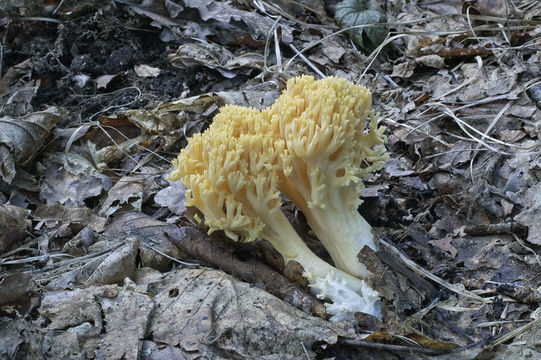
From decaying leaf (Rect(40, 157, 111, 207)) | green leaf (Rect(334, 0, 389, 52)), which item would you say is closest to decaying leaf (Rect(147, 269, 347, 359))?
decaying leaf (Rect(40, 157, 111, 207))

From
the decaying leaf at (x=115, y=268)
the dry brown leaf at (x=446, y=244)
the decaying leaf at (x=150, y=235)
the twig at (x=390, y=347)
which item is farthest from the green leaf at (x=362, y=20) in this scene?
the twig at (x=390, y=347)

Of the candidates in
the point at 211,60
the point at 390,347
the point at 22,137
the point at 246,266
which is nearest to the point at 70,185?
the point at 22,137

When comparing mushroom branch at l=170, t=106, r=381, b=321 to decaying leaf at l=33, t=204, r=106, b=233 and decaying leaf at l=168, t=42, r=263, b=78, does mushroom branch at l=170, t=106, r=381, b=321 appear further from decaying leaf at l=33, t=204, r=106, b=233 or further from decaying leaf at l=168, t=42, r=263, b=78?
decaying leaf at l=168, t=42, r=263, b=78

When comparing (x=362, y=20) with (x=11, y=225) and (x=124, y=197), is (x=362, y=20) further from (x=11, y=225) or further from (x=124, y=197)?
(x=11, y=225)

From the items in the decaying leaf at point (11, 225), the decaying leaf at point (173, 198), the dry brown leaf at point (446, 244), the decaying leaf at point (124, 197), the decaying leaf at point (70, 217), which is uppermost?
the decaying leaf at point (11, 225)

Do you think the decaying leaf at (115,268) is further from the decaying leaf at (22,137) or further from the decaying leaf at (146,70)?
the decaying leaf at (146,70)

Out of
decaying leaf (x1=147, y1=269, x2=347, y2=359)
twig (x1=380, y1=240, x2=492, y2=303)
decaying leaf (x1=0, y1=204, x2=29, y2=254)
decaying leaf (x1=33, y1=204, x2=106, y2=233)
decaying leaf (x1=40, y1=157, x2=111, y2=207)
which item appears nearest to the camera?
decaying leaf (x1=147, y1=269, x2=347, y2=359)
